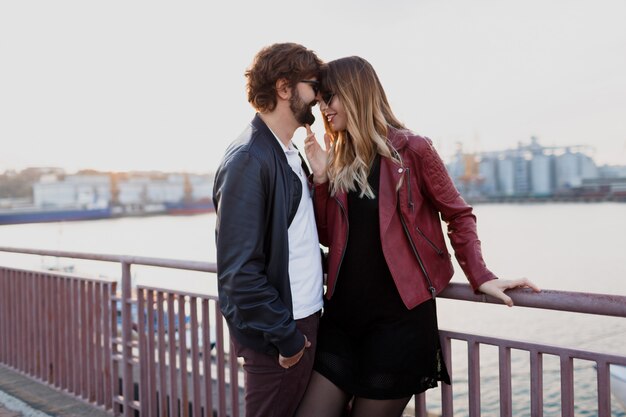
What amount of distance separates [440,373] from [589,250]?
188 feet

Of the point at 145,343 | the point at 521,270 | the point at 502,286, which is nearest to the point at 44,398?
the point at 145,343

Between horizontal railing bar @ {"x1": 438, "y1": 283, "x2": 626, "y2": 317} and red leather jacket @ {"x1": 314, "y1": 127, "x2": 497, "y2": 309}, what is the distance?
2.2 inches

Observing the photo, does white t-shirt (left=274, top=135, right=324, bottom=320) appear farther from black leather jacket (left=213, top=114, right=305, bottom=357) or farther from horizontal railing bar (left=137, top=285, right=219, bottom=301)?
horizontal railing bar (left=137, top=285, right=219, bottom=301)

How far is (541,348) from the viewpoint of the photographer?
1.72 metres

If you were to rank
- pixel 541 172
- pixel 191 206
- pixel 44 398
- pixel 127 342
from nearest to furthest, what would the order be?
pixel 127 342
pixel 44 398
pixel 541 172
pixel 191 206

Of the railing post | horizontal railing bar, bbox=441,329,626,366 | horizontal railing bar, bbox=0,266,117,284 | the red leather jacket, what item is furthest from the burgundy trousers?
horizontal railing bar, bbox=0,266,117,284

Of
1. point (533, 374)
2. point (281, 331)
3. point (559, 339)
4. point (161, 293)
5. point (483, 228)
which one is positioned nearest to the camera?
point (281, 331)

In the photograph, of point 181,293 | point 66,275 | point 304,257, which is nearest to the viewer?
point 304,257

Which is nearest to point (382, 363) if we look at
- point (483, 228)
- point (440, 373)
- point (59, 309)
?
point (440, 373)

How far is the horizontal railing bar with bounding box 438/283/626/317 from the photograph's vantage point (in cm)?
148

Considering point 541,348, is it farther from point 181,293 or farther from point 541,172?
point 541,172

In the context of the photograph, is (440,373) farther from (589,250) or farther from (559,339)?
(589,250)

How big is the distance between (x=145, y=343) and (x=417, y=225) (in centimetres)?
190

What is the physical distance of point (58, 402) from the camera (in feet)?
11.9
